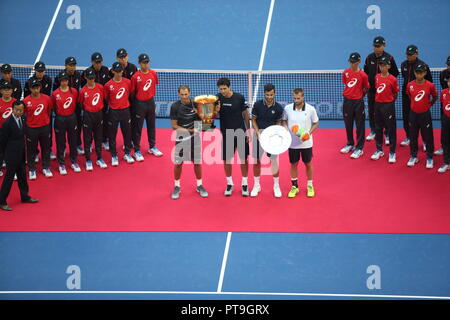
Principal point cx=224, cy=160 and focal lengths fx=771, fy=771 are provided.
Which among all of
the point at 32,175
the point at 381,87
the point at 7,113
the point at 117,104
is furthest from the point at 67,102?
the point at 381,87

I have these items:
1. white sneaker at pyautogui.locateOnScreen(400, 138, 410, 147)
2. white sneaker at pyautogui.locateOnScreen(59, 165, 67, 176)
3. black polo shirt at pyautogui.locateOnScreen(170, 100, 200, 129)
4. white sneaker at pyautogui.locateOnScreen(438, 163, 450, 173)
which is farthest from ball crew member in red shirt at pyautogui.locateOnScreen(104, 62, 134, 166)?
white sneaker at pyautogui.locateOnScreen(438, 163, 450, 173)

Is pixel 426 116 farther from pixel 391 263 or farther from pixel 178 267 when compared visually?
pixel 178 267

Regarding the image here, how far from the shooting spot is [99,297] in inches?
409

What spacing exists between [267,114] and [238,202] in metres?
1.58

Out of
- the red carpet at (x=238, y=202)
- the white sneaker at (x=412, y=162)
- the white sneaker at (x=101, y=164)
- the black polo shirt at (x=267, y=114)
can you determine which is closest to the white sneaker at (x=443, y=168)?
the red carpet at (x=238, y=202)

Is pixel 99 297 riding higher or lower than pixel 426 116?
lower

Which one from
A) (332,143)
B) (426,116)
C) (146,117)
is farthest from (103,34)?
(426,116)

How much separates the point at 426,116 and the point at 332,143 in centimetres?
231

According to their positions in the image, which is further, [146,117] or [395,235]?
[146,117]

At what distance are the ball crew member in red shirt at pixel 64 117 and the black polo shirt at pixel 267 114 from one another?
3534 millimetres

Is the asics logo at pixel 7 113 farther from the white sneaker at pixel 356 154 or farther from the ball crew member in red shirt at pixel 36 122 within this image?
the white sneaker at pixel 356 154

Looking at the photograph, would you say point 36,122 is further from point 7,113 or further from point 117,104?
point 117,104

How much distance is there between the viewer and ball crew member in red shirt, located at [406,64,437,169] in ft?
45.0

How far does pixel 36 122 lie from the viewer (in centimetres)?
1373
